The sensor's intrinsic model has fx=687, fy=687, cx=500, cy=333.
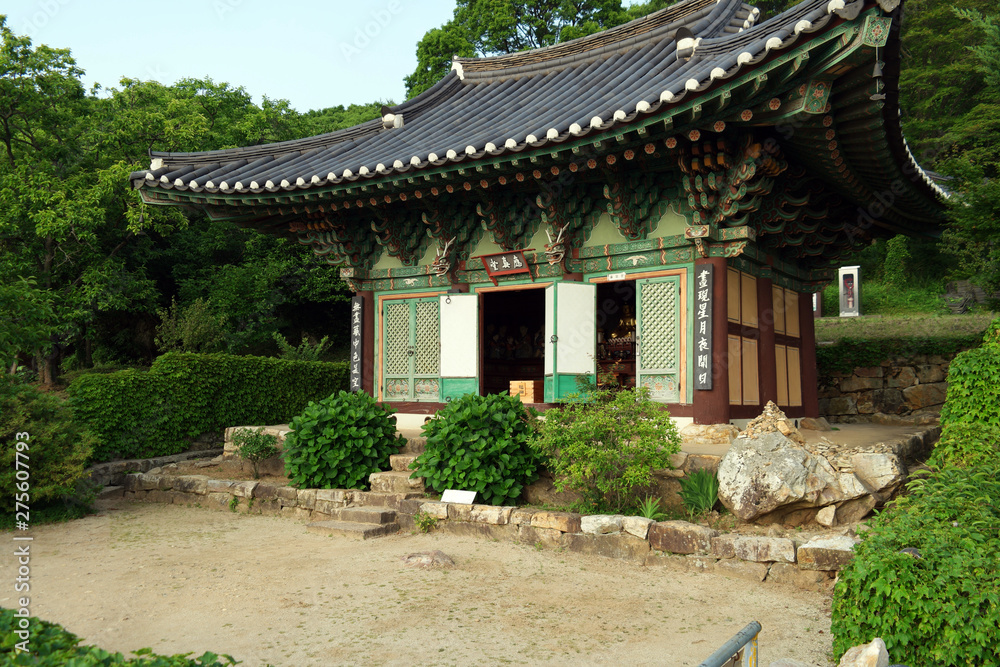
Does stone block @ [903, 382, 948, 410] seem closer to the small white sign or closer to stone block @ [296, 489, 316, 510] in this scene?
the small white sign

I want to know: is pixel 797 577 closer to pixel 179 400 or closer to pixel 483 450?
pixel 483 450

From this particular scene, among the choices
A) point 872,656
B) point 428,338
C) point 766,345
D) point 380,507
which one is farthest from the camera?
point 428,338

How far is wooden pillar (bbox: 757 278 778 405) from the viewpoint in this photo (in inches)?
384

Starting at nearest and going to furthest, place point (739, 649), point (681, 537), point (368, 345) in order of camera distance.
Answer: point (739, 649), point (681, 537), point (368, 345)

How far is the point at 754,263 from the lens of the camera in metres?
9.80

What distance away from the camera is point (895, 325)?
18.3 meters

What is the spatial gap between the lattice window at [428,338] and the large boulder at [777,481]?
580 cm

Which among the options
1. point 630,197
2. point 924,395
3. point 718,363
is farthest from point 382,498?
point 924,395

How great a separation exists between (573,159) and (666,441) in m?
3.62

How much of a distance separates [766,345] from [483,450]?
4.68m

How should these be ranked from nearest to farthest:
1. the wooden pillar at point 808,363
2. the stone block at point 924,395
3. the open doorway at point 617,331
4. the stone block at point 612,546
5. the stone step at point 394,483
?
the stone block at point 612,546
the stone step at point 394,483
the wooden pillar at point 808,363
the open doorway at point 617,331
the stone block at point 924,395

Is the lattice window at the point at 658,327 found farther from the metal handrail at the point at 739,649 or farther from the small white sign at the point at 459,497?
the metal handrail at the point at 739,649

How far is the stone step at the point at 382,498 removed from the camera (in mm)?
8172

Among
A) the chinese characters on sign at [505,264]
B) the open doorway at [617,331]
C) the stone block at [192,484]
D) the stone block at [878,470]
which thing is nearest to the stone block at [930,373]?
the open doorway at [617,331]
